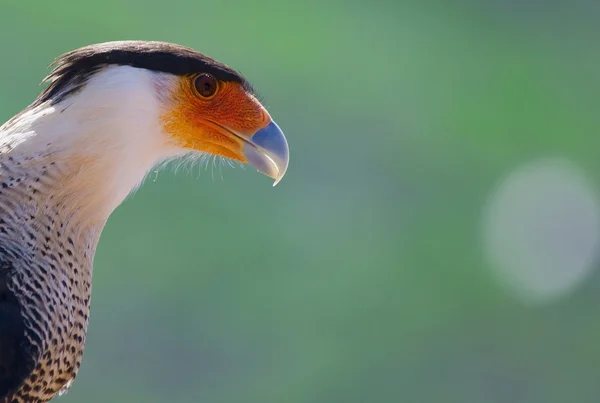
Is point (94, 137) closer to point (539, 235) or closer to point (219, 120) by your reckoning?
point (219, 120)

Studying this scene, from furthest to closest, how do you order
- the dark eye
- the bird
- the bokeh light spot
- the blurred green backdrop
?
1. the bokeh light spot
2. the blurred green backdrop
3. the dark eye
4. the bird

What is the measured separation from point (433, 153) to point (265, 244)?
1225 millimetres

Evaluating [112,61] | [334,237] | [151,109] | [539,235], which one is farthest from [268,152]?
[539,235]

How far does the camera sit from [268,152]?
1889 mm

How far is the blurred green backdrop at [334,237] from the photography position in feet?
15.5

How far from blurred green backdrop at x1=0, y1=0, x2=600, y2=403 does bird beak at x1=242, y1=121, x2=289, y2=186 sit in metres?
2.72

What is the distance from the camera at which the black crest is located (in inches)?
66.1

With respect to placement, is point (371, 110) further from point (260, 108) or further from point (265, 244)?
point (260, 108)

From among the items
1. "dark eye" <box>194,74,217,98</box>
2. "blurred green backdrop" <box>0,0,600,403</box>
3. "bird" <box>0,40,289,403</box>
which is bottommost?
"blurred green backdrop" <box>0,0,600,403</box>

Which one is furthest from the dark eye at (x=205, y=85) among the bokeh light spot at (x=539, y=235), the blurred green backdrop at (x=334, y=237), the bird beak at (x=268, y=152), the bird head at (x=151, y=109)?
the bokeh light spot at (x=539, y=235)

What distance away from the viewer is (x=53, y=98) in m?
1.68

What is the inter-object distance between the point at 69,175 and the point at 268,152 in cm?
41

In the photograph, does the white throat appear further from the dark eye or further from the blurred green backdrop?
the blurred green backdrop

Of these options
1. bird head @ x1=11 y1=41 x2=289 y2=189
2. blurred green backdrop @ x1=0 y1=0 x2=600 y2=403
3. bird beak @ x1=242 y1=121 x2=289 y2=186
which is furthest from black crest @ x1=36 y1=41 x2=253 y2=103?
blurred green backdrop @ x1=0 y1=0 x2=600 y2=403
